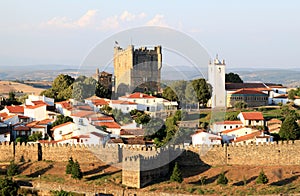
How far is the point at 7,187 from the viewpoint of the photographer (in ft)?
91.9

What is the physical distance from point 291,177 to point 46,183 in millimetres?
10491

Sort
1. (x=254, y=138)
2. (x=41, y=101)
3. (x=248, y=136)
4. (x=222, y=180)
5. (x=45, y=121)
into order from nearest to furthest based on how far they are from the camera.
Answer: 1. (x=222, y=180)
2. (x=254, y=138)
3. (x=248, y=136)
4. (x=45, y=121)
5. (x=41, y=101)

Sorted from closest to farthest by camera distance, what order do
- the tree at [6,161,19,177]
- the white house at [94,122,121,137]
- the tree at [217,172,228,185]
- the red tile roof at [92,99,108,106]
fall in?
the tree at [217,172,228,185] → the tree at [6,161,19,177] → the white house at [94,122,121,137] → the red tile roof at [92,99,108,106]

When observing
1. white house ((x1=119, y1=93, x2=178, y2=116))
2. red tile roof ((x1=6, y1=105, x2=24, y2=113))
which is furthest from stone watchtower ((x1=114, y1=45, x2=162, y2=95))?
red tile roof ((x1=6, y1=105, x2=24, y2=113))

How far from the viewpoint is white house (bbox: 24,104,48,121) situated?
143 feet

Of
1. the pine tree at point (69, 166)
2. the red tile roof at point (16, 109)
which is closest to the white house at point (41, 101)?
the red tile roof at point (16, 109)

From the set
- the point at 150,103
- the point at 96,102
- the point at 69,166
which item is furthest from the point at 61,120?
the point at 69,166

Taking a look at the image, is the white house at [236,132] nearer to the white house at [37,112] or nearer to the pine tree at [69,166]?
the pine tree at [69,166]

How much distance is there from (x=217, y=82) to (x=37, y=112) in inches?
591

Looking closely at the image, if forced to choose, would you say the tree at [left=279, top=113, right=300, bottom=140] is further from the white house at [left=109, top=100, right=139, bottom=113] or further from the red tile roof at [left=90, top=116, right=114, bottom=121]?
the white house at [left=109, top=100, right=139, bottom=113]

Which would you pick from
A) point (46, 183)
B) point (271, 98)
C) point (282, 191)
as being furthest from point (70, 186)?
point (271, 98)

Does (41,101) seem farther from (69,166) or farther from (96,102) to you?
(69,166)

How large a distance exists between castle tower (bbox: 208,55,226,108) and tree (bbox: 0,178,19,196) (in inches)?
908

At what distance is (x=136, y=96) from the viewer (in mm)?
48156
